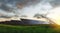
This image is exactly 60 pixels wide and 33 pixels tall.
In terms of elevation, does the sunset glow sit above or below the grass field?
above

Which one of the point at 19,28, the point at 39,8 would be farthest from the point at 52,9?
the point at 19,28

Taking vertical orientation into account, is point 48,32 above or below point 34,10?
below

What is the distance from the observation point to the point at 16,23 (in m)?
3.36

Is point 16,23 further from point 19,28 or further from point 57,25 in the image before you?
point 57,25

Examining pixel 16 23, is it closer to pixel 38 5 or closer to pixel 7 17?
pixel 7 17

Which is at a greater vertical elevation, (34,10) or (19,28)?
(34,10)

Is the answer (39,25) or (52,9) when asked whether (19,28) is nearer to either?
(39,25)

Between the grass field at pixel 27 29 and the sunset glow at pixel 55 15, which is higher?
the sunset glow at pixel 55 15

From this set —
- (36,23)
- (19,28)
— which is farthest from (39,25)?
(19,28)

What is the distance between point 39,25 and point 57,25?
0.24m

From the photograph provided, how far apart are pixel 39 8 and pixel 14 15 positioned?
0.35 meters

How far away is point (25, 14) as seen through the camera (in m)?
3.38

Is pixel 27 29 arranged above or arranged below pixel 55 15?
below

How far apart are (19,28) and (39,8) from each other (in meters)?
0.39
